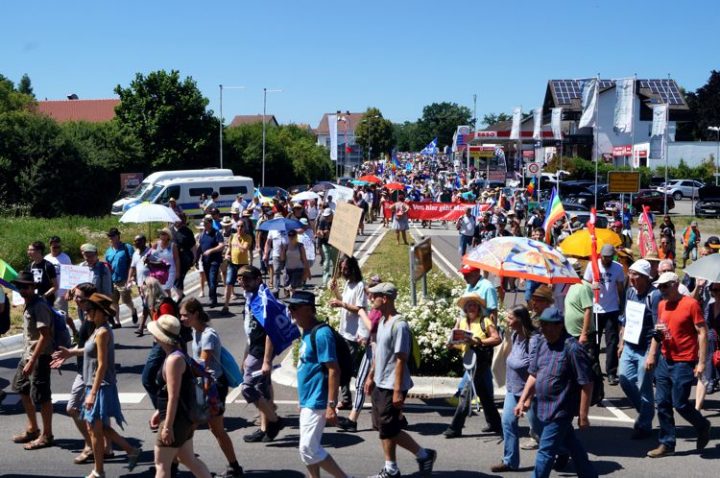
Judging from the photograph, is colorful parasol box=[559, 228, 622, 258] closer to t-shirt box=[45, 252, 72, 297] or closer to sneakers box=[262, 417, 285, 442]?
sneakers box=[262, 417, 285, 442]

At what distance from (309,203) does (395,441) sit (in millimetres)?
19629

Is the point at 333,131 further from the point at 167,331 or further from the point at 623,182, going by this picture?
the point at 167,331

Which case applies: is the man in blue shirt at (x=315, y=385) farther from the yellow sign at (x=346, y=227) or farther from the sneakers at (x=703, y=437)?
the yellow sign at (x=346, y=227)

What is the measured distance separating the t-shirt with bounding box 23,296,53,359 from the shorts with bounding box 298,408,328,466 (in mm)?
2925

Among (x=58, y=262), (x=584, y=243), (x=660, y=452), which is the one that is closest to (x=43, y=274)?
(x=58, y=262)

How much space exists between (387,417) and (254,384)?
1613mm

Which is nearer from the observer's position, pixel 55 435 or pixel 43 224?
pixel 55 435

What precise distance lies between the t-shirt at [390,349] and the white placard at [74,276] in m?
6.01

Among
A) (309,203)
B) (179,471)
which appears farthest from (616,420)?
(309,203)

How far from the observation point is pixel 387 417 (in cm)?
683

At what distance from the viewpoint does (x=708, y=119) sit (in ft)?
270

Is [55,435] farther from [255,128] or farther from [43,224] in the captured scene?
[255,128]

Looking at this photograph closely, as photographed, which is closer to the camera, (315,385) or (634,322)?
(315,385)

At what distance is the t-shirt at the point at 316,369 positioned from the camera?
21.0 ft
